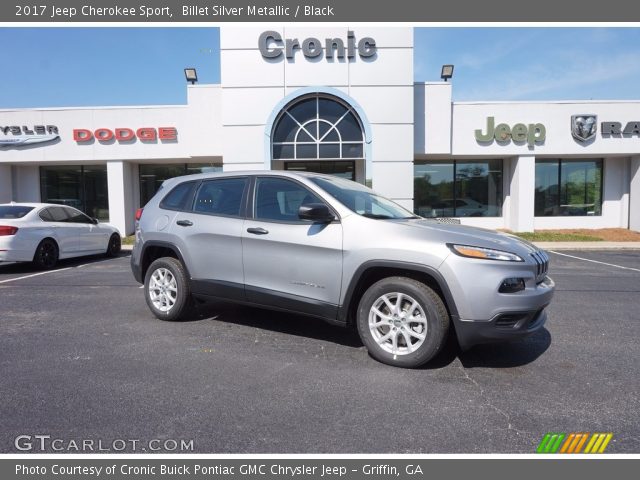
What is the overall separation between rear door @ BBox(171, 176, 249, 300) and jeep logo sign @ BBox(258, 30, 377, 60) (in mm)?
12176

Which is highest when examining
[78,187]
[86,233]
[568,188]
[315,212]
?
[78,187]

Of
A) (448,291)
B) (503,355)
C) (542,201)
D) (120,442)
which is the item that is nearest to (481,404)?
(448,291)

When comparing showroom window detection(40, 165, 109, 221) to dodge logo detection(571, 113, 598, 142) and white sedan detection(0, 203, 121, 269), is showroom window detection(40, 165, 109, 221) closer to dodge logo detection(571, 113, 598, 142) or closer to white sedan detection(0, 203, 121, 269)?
white sedan detection(0, 203, 121, 269)

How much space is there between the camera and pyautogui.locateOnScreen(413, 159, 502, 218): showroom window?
19.0m

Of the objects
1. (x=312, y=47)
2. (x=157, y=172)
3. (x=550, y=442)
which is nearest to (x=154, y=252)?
(x=550, y=442)

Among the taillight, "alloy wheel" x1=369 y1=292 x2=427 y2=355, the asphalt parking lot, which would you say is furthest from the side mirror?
the taillight

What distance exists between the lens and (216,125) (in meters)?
17.6

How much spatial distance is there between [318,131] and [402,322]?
13.0 meters

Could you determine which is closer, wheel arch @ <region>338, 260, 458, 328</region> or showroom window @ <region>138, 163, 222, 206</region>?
wheel arch @ <region>338, 260, 458, 328</region>

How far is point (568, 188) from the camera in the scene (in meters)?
19.1

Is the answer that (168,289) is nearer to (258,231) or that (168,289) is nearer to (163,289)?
(163,289)

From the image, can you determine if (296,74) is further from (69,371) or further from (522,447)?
(522,447)

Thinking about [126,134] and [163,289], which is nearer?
[163,289]

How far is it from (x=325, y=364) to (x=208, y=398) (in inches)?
44.7
